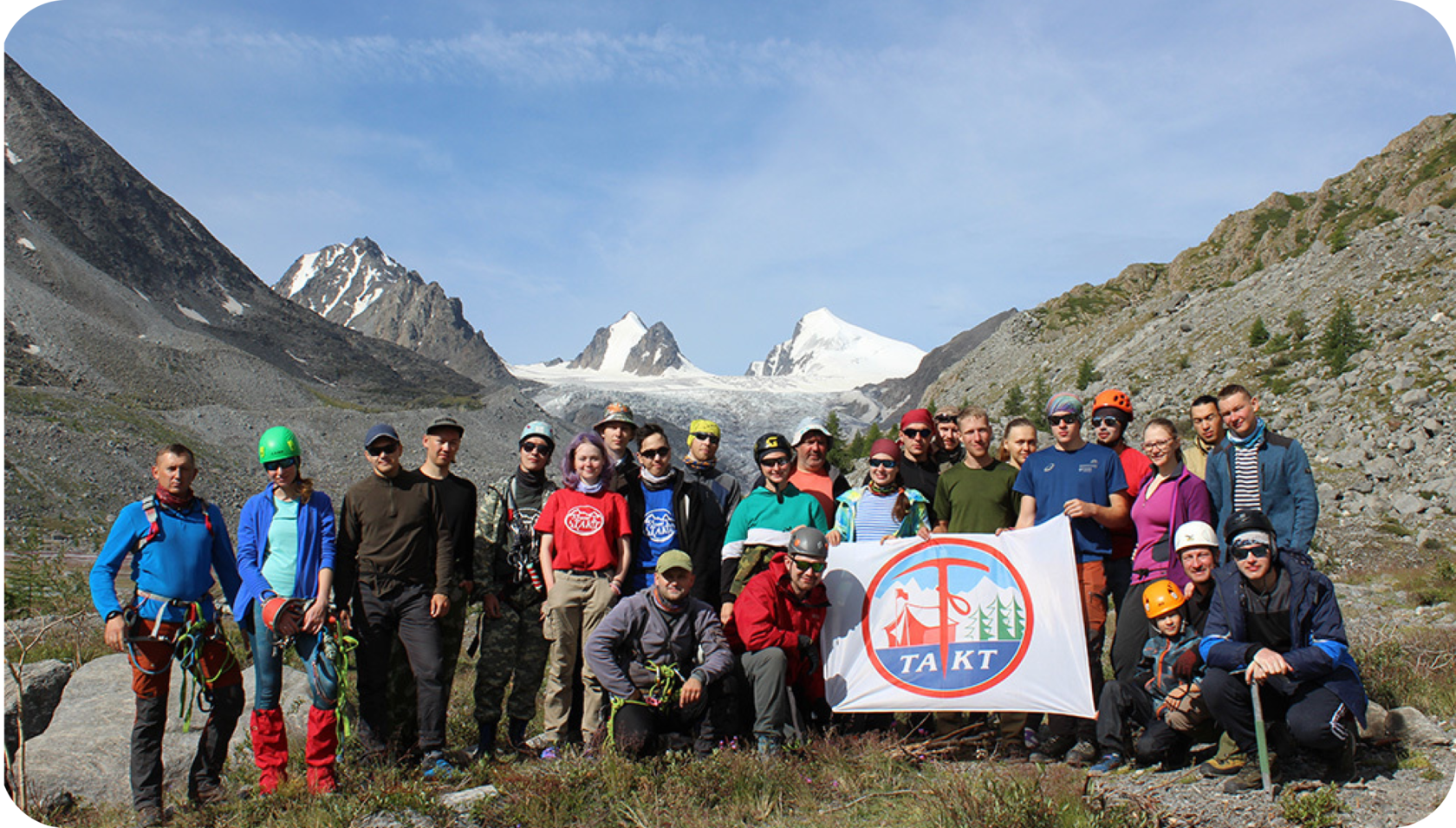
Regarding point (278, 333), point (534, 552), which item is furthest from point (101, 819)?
point (278, 333)

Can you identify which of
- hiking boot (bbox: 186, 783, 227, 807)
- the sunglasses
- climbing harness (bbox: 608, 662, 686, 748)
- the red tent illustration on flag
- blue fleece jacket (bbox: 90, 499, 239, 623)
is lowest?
hiking boot (bbox: 186, 783, 227, 807)

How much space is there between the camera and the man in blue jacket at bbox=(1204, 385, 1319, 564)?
17.6 ft

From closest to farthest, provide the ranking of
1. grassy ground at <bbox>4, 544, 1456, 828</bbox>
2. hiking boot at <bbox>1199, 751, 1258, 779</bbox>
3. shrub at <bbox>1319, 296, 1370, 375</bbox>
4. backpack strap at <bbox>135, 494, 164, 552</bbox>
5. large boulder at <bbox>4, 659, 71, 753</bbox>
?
1. grassy ground at <bbox>4, 544, 1456, 828</bbox>
2. hiking boot at <bbox>1199, 751, 1258, 779</bbox>
3. backpack strap at <bbox>135, 494, 164, 552</bbox>
4. large boulder at <bbox>4, 659, 71, 753</bbox>
5. shrub at <bbox>1319, 296, 1370, 375</bbox>

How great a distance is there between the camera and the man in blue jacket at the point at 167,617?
483 centimetres

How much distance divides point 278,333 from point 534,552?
4001 inches

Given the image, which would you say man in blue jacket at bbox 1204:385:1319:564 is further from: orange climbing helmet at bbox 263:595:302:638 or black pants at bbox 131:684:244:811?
black pants at bbox 131:684:244:811

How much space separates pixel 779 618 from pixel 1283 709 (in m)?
2.89

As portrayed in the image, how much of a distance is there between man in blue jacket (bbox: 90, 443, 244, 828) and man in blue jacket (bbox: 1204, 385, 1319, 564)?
247 inches

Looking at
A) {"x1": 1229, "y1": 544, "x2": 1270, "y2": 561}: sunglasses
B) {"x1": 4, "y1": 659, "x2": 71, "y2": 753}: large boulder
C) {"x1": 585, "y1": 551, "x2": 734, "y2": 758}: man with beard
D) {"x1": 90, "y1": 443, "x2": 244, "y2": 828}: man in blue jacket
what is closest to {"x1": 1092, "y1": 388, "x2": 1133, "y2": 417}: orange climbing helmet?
{"x1": 1229, "y1": 544, "x2": 1270, "y2": 561}: sunglasses

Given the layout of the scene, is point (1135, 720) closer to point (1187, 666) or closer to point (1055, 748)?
point (1055, 748)

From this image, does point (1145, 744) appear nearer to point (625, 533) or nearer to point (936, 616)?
point (936, 616)

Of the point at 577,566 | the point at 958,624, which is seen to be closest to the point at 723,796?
the point at 577,566

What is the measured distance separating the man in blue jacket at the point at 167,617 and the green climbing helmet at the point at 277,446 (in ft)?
1.27

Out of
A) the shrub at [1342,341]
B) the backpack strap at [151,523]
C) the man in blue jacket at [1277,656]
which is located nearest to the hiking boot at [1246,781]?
the man in blue jacket at [1277,656]
